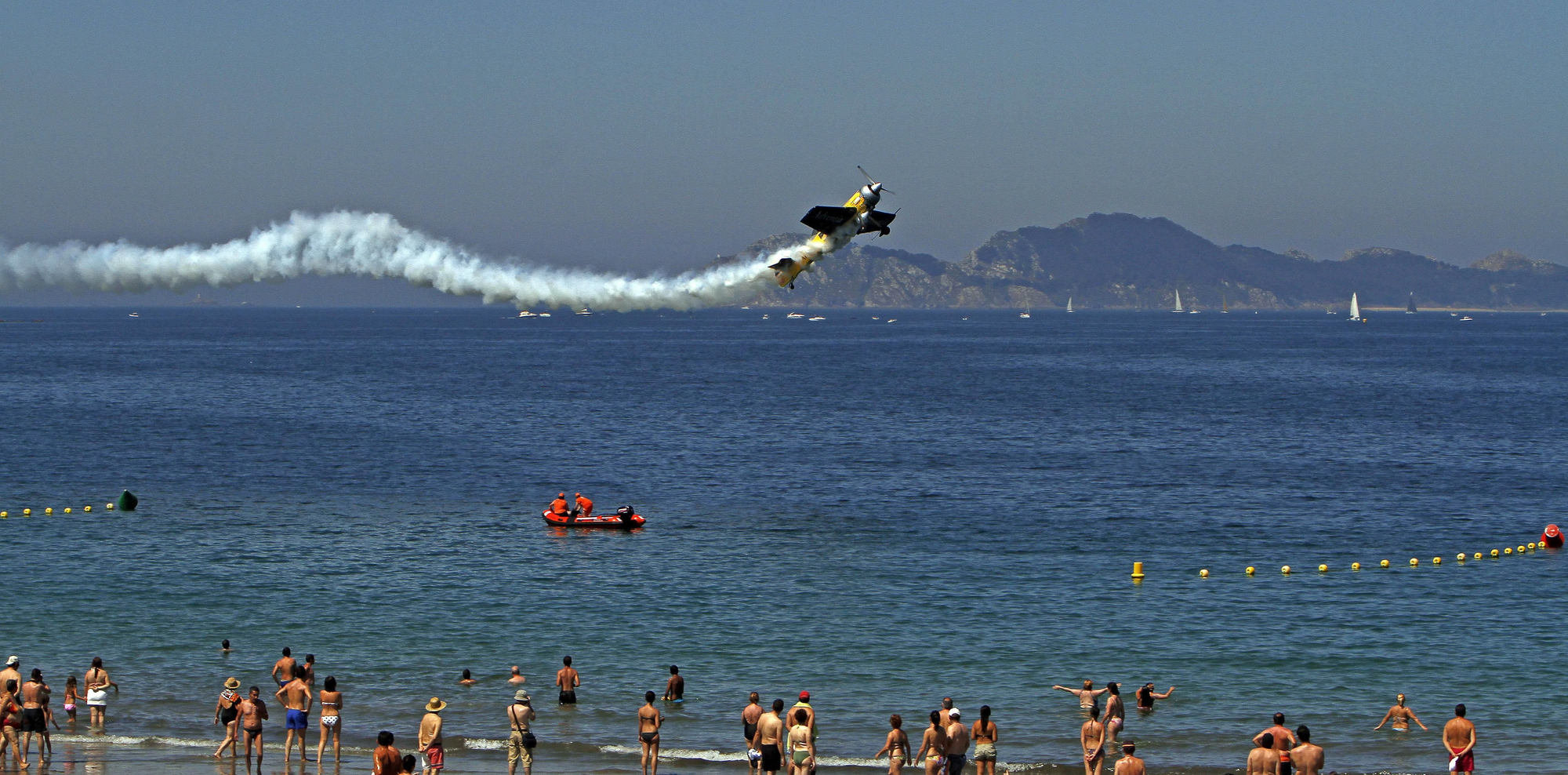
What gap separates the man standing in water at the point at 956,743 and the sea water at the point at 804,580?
5760 millimetres

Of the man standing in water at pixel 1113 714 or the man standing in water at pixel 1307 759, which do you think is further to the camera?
the man standing in water at pixel 1113 714

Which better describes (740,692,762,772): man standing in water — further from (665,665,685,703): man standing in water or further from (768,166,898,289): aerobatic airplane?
(768,166,898,289): aerobatic airplane

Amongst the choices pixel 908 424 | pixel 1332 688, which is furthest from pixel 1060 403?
pixel 1332 688

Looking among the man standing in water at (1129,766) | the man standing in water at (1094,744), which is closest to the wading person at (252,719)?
the man standing in water at (1094,744)

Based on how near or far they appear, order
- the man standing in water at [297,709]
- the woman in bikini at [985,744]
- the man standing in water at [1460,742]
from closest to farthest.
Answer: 1. the man standing in water at [1460,742]
2. the woman in bikini at [985,744]
3. the man standing in water at [297,709]

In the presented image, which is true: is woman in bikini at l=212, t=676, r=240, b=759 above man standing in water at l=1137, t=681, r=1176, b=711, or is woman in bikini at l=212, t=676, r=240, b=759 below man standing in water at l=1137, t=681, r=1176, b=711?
above

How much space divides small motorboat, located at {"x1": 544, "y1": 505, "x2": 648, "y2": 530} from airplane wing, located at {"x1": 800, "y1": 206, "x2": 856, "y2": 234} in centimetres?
1695

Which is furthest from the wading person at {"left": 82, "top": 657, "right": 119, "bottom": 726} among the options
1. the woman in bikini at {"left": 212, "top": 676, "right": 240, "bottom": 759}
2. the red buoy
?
the red buoy

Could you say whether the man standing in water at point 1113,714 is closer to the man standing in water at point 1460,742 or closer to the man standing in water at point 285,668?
the man standing in water at point 1460,742

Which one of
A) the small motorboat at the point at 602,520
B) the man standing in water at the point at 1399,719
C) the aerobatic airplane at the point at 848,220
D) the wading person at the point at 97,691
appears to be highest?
the aerobatic airplane at the point at 848,220

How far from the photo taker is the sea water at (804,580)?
39.2 m

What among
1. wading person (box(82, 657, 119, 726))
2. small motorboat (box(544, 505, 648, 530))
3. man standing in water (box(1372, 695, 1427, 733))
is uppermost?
small motorboat (box(544, 505, 648, 530))

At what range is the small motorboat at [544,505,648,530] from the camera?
6844cm

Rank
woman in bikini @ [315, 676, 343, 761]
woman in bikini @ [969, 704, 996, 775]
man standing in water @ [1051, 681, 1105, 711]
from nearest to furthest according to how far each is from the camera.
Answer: woman in bikini @ [969, 704, 996, 775], woman in bikini @ [315, 676, 343, 761], man standing in water @ [1051, 681, 1105, 711]
